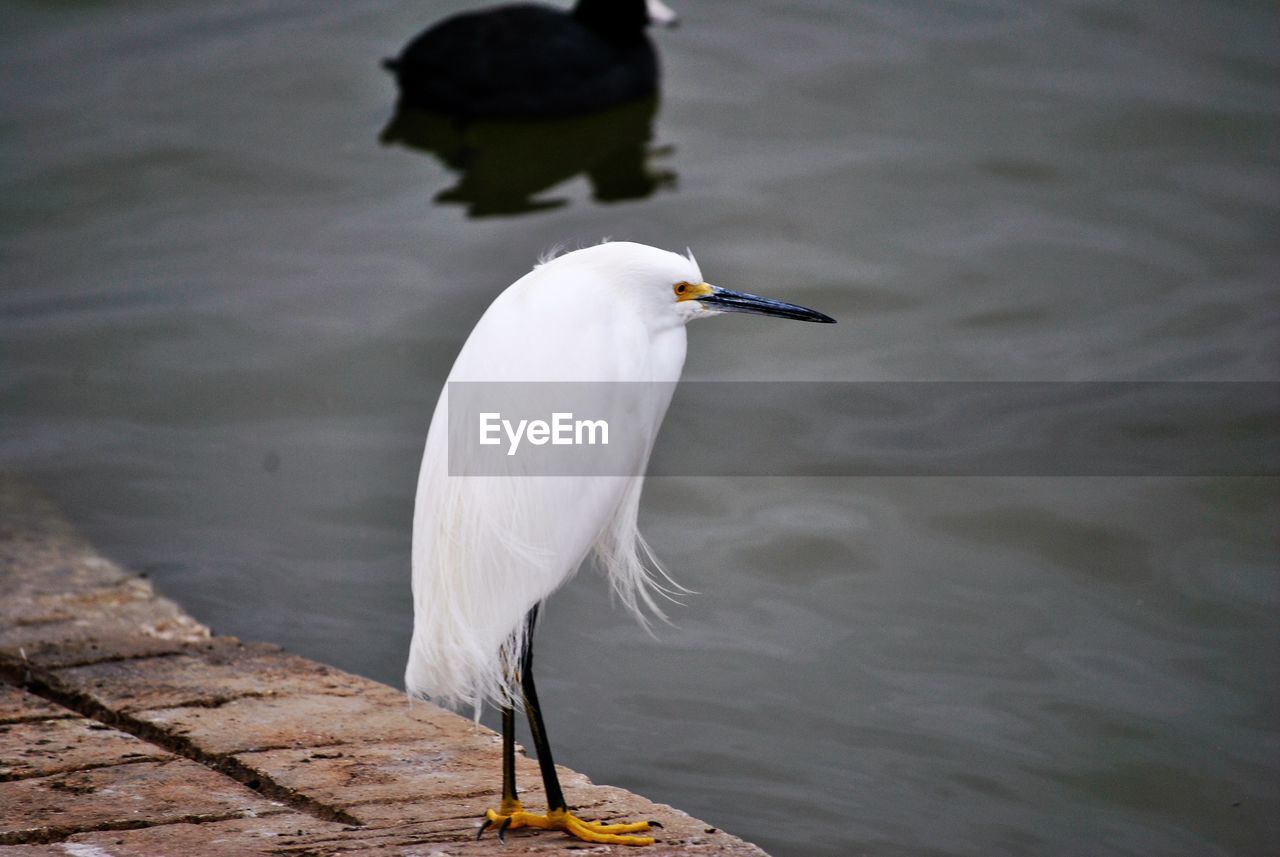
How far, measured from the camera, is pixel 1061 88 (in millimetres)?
9969

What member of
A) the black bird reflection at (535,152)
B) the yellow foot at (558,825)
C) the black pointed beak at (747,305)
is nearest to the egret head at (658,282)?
the black pointed beak at (747,305)

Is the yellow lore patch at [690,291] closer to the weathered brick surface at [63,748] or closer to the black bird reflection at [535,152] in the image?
the weathered brick surface at [63,748]

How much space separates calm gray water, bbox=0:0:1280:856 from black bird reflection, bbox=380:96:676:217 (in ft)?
0.12

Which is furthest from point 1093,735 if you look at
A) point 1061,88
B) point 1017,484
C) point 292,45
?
point 292,45

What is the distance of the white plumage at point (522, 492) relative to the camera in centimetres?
300

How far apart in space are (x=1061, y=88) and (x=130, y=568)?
688 centimetres

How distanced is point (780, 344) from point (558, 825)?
15.1 ft

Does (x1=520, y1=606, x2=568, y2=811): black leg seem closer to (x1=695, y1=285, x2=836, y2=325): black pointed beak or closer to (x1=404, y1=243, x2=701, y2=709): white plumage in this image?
(x1=404, y1=243, x2=701, y2=709): white plumage

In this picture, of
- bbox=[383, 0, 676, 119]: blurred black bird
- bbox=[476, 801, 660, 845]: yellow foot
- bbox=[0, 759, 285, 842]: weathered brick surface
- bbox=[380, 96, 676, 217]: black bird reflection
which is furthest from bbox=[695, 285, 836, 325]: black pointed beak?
bbox=[383, 0, 676, 119]: blurred black bird

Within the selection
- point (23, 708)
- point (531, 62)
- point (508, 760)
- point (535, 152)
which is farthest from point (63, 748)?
point (535, 152)

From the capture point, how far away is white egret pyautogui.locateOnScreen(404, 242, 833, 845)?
300 centimetres

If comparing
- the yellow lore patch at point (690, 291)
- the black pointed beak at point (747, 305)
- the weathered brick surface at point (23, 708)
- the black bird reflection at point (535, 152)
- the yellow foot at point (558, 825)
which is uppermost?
the yellow lore patch at point (690, 291)

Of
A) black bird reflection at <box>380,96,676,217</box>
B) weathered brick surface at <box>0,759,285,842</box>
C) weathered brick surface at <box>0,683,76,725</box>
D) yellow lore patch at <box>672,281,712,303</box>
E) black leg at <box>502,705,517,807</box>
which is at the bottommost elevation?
weathered brick surface at <box>0,683,76,725</box>

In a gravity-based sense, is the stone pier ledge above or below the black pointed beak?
below
